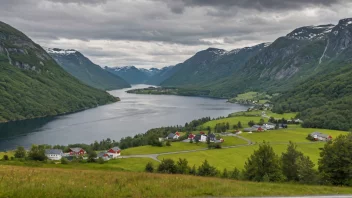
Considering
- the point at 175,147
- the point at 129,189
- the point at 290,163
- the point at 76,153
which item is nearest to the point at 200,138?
the point at 175,147

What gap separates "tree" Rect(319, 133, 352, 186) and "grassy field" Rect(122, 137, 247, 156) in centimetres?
6692

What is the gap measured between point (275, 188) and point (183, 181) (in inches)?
229

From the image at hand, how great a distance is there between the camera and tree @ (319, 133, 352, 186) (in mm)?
34625

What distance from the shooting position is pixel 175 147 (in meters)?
107

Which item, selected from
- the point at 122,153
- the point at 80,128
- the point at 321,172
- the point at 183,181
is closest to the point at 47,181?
the point at 183,181

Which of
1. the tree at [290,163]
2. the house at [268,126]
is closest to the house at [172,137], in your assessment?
the house at [268,126]

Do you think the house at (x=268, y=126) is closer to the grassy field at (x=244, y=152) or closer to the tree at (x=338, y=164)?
the grassy field at (x=244, y=152)

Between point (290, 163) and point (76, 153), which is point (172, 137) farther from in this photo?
point (290, 163)

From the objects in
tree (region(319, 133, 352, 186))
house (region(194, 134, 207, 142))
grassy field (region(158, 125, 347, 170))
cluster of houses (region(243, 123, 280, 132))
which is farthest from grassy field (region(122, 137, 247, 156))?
tree (region(319, 133, 352, 186))

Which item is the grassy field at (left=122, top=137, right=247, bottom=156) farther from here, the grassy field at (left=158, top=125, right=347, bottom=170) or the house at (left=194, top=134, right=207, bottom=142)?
the grassy field at (left=158, top=125, right=347, bottom=170)

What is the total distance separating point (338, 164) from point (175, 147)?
74764 millimetres

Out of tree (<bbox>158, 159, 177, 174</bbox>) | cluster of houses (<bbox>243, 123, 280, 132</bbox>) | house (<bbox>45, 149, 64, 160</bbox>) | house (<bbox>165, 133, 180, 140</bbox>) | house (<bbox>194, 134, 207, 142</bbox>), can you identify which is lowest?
house (<bbox>45, 149, 64, 160</bbox>)

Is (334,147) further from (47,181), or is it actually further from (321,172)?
(47,181)

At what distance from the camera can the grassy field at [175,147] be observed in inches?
3927
